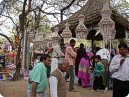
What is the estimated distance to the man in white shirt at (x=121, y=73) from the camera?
172 inches

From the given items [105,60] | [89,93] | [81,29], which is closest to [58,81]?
[89,93]

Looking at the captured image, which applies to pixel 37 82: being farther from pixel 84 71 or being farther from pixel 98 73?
pixel 84 71

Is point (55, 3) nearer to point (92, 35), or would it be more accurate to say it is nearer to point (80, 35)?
point (92, 35)

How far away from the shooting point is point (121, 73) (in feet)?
14.4

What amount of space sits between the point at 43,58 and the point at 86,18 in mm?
5387

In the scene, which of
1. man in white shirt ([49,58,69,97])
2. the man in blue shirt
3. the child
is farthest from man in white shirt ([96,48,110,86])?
man in white shirt ([49,58,69,97])

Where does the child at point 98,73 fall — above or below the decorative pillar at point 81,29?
below

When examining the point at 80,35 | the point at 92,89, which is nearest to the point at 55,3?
the point at 80,35

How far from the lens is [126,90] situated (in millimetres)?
4430

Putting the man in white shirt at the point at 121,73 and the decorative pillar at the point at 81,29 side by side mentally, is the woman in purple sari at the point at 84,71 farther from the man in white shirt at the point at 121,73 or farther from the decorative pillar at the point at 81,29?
the man in white shirt at the point at 121,73

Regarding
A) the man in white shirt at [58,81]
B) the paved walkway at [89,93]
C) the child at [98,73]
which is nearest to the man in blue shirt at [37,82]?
the man in white shirt at [58,81]

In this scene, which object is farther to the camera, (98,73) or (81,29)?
(81,29)

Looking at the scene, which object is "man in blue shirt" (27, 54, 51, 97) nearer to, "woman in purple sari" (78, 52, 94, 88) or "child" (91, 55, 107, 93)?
"child" (91, 55, 107, 93)

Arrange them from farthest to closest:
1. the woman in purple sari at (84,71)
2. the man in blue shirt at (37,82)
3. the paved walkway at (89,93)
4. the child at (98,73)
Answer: the woman in purple sari at (84,71) < the child at (98,73) < the paved walkway at (89,93) < the man in blue shirt at (37,82)
